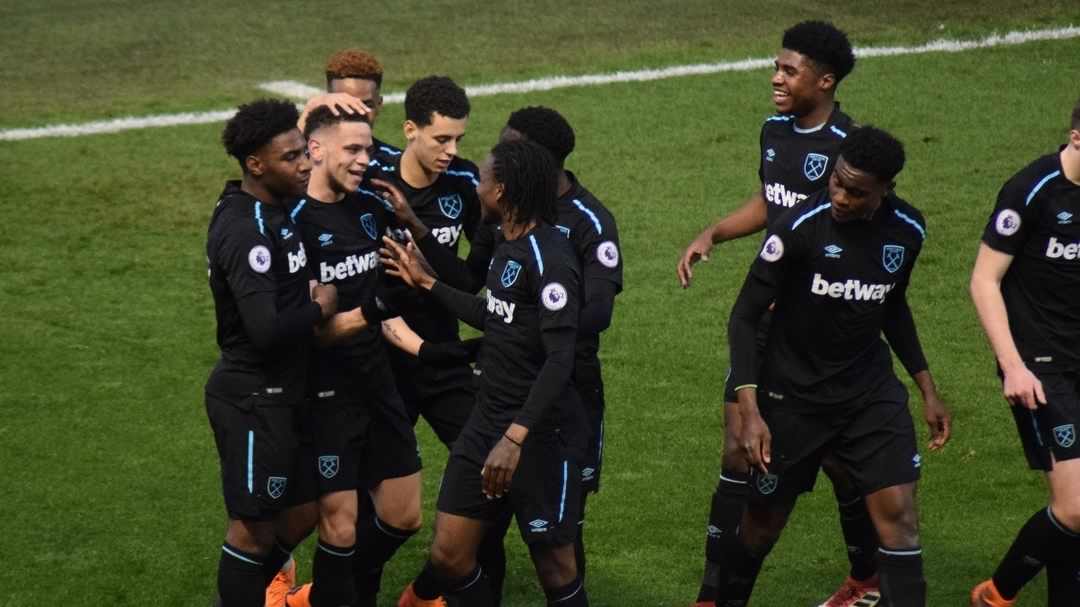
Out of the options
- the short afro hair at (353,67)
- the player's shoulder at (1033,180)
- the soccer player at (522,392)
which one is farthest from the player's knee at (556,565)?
the short afro hair at (353,67)

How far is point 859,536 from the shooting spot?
8562 mm

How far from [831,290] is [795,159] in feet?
4.00

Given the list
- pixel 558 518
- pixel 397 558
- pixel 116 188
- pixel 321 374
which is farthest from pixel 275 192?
pixel 116 188

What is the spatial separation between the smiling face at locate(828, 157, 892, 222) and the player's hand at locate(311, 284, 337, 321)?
2.14 metres

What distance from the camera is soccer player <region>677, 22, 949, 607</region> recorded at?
8.48 meters

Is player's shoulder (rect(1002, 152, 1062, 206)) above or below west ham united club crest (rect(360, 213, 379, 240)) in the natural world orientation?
above

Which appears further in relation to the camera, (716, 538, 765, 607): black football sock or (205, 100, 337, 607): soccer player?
(716, 538, 765, 607): black football sock

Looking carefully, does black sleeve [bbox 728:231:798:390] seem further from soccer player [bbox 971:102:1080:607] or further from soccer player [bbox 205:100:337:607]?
soccer player [bbox 205:100:337:607]

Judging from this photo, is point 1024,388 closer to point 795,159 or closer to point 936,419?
point 936,419

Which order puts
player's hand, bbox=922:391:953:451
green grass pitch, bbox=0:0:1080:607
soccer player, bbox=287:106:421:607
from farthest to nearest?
green grass pitch, bbox=0:0:1080:607 → soccer player, bbox=287:106:421:607 → player's hand, bbox=922:391:953:451

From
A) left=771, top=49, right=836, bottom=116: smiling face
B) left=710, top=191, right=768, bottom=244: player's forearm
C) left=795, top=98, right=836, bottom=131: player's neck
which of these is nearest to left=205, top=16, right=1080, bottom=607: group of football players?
left=795, top=98, right=836, bottom=131: player's neck

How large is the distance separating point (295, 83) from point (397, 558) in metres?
10.1

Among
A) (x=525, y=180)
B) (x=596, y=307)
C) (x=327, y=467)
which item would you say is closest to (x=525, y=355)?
(x=596, y=307)

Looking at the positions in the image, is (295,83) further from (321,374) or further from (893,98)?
(321,374)
